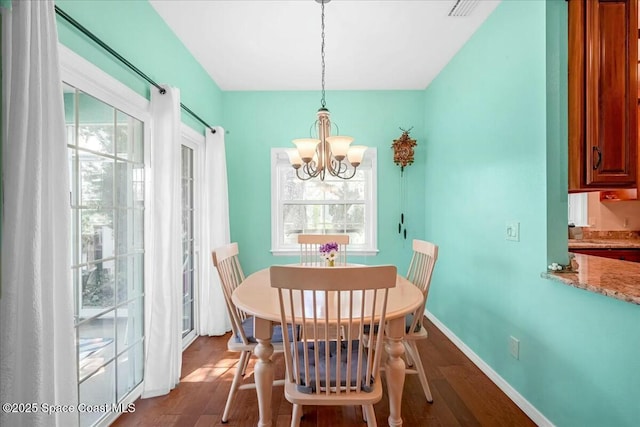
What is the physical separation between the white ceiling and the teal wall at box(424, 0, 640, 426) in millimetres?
381

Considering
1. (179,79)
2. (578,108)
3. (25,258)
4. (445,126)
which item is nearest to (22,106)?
(25,258)

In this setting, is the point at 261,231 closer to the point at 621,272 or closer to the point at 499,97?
the point at 499,97

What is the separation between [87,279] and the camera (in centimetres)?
166

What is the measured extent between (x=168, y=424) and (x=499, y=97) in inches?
Answer: 121

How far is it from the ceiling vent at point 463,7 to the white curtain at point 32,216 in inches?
92.4

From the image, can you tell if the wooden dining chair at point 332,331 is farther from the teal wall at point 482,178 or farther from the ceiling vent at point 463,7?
the ceiling vent at point 463,7

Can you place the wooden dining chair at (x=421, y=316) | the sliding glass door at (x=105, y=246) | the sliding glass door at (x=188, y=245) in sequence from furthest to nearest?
1. the sliding glass door at (x=188, y=245)
2. the wooden dining chair at (x=421, y=316)
3. the sliding glass door at (x=105, y=246)

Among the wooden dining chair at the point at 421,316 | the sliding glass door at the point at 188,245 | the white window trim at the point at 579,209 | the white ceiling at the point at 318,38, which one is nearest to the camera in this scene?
the wooden dining chair at the point at 421,316

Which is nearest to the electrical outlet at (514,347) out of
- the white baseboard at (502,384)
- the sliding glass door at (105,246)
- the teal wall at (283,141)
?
the white baseboard at (502,384)

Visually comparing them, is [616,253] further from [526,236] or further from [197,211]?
[197,211]

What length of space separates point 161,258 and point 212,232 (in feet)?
3.21

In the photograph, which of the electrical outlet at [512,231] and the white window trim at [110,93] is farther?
the electrical outlet at [512,231]

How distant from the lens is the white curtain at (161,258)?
202 centimetres

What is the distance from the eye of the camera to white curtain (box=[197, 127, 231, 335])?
118 inches
